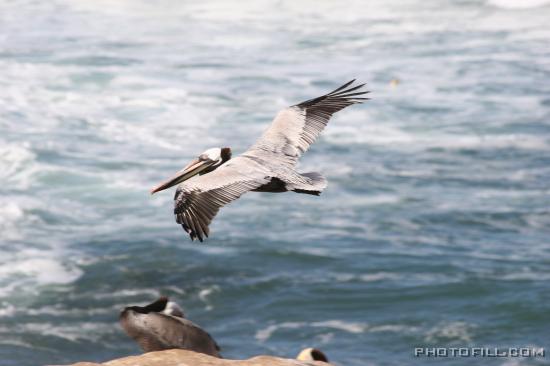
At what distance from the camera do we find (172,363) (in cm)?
943

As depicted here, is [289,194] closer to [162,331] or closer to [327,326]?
[327,326]

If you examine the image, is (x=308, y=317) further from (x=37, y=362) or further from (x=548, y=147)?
(x=548, y=147)

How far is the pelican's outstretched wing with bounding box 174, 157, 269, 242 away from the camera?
10.2m

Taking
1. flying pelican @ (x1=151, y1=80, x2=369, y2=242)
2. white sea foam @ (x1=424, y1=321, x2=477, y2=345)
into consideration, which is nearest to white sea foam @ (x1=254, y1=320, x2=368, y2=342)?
white sea foam @ (x1=424, y1=321, x2=477, y2=345)

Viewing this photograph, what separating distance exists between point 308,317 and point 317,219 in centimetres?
534

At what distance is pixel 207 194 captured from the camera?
34.0ft

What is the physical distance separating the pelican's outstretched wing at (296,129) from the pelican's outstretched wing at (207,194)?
99cm

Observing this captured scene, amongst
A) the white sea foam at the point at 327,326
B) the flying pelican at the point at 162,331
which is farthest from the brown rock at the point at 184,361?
the white sea foam at the point at 327,326

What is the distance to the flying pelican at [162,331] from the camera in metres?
11.7

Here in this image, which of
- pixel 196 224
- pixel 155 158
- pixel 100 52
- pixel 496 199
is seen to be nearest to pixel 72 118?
pixel 155 158

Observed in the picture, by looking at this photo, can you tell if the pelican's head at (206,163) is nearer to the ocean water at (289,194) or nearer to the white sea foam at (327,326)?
the ocean water at (289,194)

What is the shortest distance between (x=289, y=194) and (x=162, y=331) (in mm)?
16050

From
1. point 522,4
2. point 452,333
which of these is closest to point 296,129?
point 452,333

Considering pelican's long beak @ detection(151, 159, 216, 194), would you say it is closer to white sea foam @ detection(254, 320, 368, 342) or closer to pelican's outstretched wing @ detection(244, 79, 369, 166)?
pelican's outstretched wing @ detection(244, 79, 369, 166)
